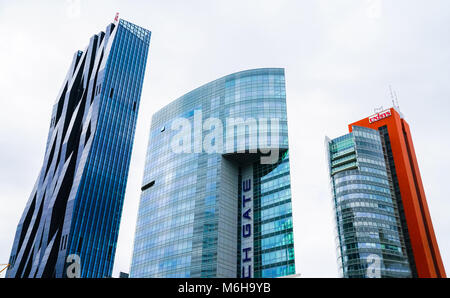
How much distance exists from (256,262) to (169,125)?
6476 centimetres

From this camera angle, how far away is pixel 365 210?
13738 cm

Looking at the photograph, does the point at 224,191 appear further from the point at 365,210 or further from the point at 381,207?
the point at 381,207

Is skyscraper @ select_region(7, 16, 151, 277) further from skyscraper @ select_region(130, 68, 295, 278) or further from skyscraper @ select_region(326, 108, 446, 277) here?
skyscraper @ select_region(326, 108, 446, 277)

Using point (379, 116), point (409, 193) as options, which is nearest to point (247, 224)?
point (409, 193)

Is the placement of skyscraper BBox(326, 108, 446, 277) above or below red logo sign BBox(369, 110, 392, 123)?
below

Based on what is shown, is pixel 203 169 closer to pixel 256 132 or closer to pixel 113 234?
pixel 256 132

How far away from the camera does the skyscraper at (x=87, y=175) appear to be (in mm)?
149125

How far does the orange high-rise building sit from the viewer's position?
5531 inches

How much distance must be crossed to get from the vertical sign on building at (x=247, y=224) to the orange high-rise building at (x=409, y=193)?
2503 inches

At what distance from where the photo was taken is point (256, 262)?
114000mm

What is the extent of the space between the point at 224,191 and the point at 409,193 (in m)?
76.5

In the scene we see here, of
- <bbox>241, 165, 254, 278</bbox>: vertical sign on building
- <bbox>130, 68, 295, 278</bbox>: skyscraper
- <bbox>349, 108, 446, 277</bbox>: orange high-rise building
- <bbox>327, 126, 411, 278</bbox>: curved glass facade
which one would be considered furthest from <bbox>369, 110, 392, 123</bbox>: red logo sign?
<bbox>241, 165, 254, 278</bbox>: vertical sign on building

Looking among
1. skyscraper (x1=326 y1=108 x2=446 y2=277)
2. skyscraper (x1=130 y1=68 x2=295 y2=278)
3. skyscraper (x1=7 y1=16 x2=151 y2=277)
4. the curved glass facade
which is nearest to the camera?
skyscraper (x1=130 y1=68 x2=295 y2=278)
